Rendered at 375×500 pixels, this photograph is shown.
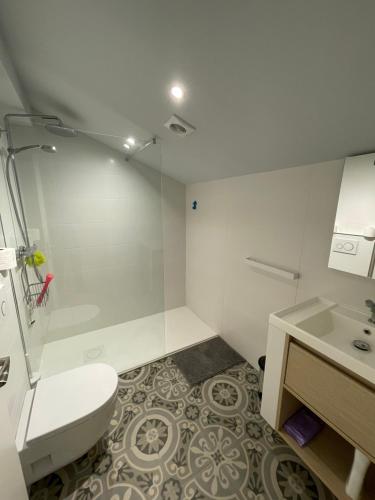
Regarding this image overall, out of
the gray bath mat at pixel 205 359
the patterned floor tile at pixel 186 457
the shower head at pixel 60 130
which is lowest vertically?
the patterned floor tile at pixel 186 457

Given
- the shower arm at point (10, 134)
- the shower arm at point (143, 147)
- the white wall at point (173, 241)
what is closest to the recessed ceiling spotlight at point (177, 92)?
the shower arm at point (143, 147)

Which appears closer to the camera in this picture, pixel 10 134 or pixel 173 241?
pixel 10 134

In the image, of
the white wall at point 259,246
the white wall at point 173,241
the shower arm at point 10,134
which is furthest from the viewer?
the white wall at point 173,241

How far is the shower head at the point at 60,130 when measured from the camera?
5.73 feet

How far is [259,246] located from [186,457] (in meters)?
1.55

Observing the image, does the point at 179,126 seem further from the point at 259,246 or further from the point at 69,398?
the point at 69,398

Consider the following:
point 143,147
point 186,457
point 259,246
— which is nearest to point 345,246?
point 259,246

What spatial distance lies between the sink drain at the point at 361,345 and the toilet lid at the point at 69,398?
1440mm

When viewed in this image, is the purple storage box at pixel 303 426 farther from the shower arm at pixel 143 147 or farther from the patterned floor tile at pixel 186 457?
the shower arm at pixel 143 147

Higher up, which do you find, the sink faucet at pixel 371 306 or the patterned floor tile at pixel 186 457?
the sink faucet at pixel 371 306

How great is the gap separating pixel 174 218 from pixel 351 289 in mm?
1995

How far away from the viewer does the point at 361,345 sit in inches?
43.8

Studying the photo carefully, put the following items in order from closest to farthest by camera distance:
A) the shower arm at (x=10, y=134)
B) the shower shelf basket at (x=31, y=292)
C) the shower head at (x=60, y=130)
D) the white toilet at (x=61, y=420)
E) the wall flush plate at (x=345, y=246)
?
the white toilet at (x=61, y=420) → the wall flush plate at (x=345, y=246) → the shower arm at (x=10, y=134) → the shower shelf basket at (x=31, y=292) → the shower head at (x=60, y=130)

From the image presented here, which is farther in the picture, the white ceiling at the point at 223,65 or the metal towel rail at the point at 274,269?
the metal towel rail at the point at 274,269
